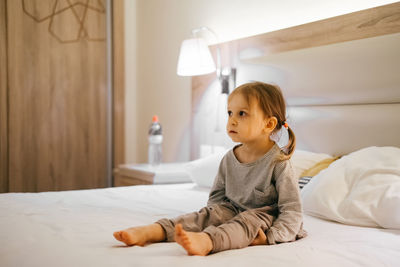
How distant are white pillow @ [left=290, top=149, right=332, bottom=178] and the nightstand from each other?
0.77 metres

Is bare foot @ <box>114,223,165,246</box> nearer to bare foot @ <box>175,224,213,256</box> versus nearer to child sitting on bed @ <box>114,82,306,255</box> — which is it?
child sitting on bed @ <box>114,82,306,255</box>

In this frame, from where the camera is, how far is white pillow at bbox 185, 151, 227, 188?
2.15m

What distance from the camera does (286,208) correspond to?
4.14ft

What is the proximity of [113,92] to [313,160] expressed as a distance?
2.09 m

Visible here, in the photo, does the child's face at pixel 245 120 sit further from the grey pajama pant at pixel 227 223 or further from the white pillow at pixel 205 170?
the white pillow at pixel 205 170

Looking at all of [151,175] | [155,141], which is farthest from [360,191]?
[155,141]

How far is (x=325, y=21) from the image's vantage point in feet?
6.94

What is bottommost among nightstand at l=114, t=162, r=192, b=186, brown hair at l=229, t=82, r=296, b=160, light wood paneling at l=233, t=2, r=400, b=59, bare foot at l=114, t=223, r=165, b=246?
nightstand at l=114, t=162, r=192, b=186

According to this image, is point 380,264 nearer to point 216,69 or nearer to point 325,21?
point 325,21

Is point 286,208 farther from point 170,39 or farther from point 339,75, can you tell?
point 170,39

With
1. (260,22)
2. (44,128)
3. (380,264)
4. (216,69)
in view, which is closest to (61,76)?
(44,128)

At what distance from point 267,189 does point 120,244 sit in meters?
0.46

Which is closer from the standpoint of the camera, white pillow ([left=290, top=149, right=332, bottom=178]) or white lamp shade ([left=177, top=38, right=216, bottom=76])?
white pillow ([left=290, top=149, right=332, bottom=178])

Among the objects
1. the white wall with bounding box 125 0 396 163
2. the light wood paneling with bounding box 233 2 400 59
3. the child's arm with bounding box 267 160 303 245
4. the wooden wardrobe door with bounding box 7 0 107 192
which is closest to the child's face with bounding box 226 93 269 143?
the child's arm with bounding box 267 160 303 245
